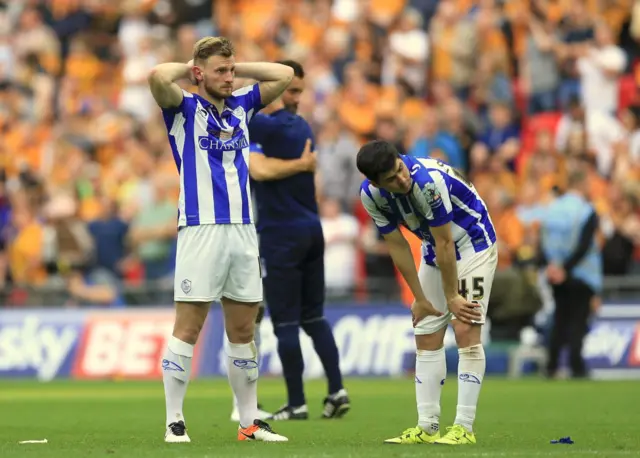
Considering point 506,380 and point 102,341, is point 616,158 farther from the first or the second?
point 102,341

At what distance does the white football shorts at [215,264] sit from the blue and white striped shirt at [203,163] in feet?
0.26

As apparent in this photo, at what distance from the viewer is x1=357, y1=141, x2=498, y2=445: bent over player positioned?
9969 millimetres

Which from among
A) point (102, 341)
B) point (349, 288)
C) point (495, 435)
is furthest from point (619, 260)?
point (495, 435)

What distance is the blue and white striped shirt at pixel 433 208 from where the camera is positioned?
9930mm

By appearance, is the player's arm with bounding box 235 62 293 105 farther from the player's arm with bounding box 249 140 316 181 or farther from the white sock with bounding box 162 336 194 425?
the player's arm with bounding box 249 140 316 181

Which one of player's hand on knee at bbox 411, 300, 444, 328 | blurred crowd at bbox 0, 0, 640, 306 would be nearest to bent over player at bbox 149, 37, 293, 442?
player's hand on knee at bbox 411, 300, 444, 328

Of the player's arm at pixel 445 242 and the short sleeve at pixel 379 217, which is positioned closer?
the player's arm at pixel 445 242

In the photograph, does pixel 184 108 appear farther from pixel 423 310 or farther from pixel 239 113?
pixel 423 310

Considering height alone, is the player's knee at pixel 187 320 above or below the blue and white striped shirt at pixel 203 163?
below

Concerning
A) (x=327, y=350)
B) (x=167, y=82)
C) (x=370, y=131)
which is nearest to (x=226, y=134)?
(x=167, y=82)

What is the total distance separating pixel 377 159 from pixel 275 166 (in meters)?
3.50

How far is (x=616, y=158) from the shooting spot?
71.1 feet

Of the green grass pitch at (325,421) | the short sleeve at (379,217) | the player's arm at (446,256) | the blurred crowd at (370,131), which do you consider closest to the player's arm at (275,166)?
the green grass pitch at (325,421)

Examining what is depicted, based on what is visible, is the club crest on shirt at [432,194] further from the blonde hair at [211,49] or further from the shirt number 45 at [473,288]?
the blonde hair at [211,49]
